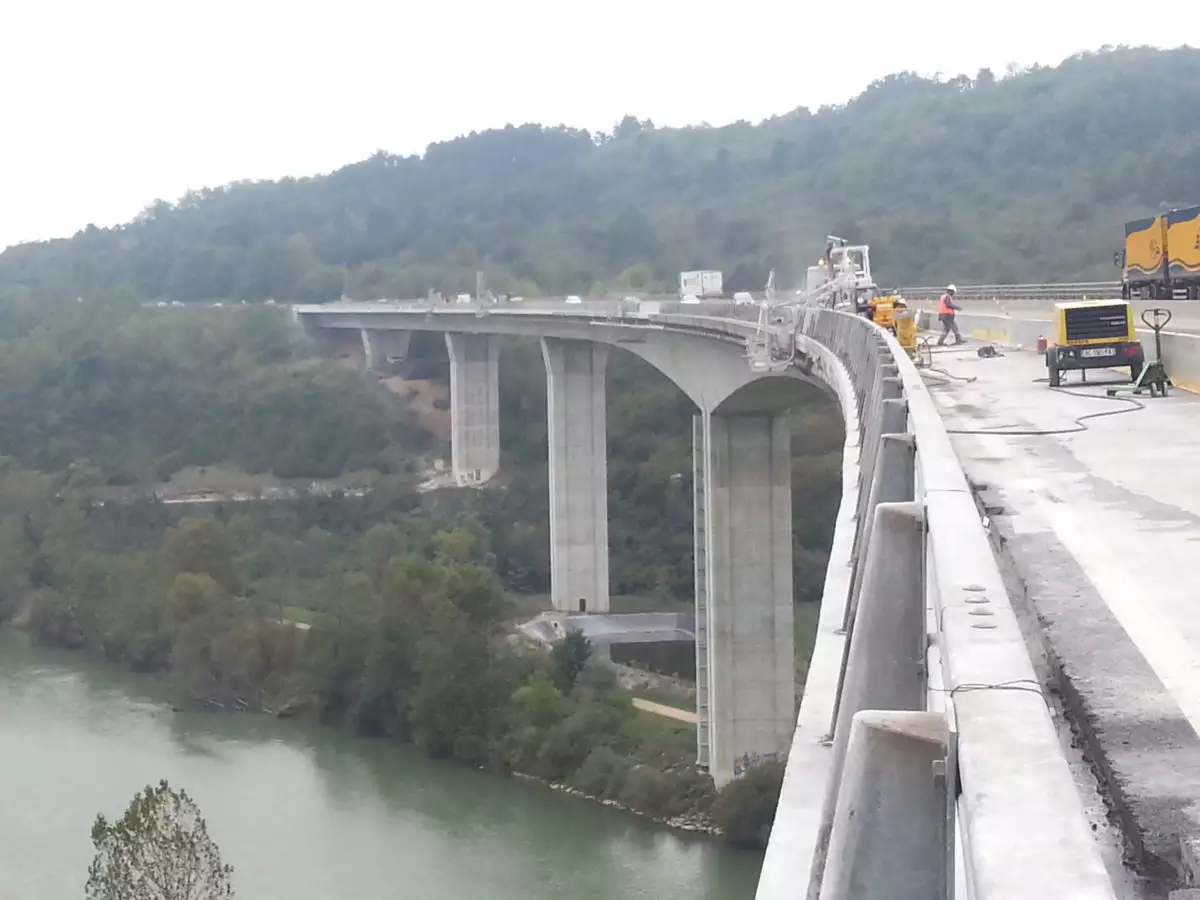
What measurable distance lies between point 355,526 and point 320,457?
10015mm

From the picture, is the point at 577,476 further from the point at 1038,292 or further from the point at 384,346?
the point at 384,346

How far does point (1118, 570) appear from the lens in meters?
6.42

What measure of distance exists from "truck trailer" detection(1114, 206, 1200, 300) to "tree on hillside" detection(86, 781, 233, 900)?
69.6 feet

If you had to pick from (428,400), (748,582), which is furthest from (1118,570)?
(428,400)

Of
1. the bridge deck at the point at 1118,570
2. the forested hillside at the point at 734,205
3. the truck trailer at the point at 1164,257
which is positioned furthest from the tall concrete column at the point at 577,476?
the bridge deck at the point at 1118,570

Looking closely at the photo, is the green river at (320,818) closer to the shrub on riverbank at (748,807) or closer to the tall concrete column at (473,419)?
the shrub on riverbank at (748,807)

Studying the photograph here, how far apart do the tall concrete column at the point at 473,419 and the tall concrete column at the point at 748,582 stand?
→ 3754 cm

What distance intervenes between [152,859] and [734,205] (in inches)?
4406

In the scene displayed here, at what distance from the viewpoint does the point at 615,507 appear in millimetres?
61656

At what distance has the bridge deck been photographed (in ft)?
11.0

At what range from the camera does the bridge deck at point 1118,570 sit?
11.0 feet

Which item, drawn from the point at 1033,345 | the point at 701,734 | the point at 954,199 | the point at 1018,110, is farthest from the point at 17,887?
the point at 1018,110

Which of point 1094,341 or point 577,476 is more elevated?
point 1094,341

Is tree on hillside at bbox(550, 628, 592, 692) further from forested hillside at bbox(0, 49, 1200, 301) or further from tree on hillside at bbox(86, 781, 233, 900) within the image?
forested hillside at bbox(0, 49, 1200, 301)
